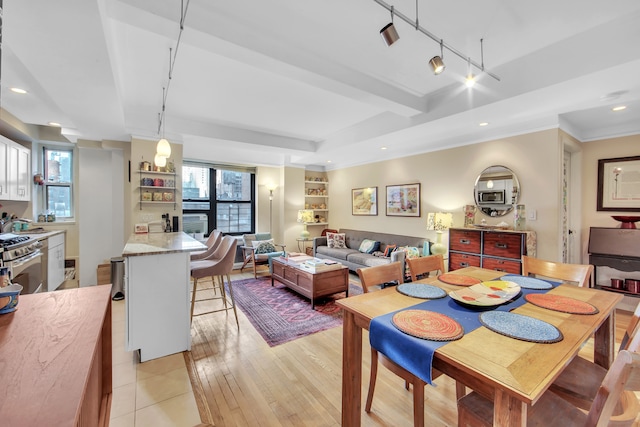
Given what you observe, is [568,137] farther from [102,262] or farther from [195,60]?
[102,262]

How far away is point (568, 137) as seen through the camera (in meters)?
3.54

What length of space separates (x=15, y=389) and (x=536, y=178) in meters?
4.68

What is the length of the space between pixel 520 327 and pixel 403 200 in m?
4.12

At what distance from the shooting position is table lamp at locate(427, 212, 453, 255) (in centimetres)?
415

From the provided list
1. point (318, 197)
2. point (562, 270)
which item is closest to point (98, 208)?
point (318, 197)

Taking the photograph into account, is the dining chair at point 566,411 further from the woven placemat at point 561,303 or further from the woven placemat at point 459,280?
the woven placemat at point 459,280

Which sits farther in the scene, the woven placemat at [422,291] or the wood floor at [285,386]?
the wood floor at [285,386]

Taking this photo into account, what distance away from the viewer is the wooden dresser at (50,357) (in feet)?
1.97

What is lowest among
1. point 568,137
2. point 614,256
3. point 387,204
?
point 614,256

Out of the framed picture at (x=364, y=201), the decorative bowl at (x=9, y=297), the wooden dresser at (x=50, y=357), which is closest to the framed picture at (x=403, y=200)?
the framed picture at (x=364, y=201)

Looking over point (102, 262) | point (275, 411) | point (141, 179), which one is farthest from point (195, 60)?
point (102, 262)

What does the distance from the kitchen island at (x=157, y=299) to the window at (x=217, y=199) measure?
344 centimetres

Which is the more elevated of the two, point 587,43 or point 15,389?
point 587,43

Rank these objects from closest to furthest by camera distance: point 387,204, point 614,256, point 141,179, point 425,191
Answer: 1. point 614,256
2. point 141,179
3. point 425,191
4. point 387,204
